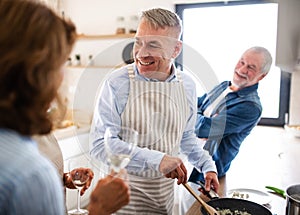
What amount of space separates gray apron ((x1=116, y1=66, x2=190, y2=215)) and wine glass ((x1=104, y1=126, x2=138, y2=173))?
1.7 inches

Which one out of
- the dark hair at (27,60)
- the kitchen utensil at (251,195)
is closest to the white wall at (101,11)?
the kitchen utensil at (251,195)

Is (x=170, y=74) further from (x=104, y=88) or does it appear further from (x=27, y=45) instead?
(x=27, y=45)

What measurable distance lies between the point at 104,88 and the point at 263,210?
571mm

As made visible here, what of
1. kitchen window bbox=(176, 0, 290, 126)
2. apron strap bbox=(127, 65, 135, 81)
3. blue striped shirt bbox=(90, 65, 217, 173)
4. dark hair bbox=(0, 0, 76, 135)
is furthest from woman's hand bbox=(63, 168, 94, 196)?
kitchen window bbox=(176, 0, 290, 126)

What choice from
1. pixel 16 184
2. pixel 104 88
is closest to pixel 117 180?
pixel 16 184

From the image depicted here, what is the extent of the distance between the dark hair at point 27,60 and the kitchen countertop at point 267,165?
0.69 m

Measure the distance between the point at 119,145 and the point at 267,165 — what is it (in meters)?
1.40

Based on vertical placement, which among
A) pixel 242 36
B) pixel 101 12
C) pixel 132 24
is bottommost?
pixel 242 36

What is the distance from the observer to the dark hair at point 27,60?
0.47m

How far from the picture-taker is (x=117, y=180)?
2.16ft

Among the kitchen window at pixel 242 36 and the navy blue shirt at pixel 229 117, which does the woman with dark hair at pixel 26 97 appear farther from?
the kitchen window at pixel 242 36

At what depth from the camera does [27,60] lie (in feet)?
1.57

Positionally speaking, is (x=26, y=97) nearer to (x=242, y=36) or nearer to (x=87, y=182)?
(x=87, y=182)

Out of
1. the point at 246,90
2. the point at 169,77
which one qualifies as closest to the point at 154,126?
the point at 169,77
